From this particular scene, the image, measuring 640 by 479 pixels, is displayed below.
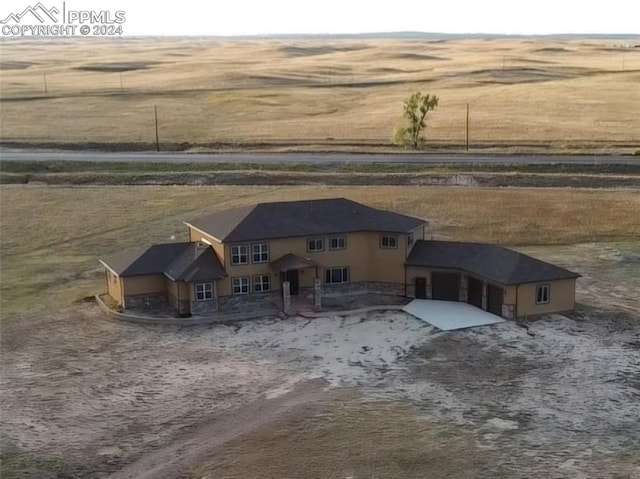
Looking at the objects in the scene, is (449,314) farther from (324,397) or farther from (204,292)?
(204,292)

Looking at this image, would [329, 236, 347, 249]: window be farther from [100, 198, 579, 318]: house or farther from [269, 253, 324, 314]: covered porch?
[269, 253, 324, 314]: covered porch

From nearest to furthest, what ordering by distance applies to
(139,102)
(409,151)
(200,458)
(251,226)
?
(200,458) → (251,226) → (409,151) → (139,102)

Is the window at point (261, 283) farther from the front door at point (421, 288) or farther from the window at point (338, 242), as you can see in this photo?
the front door at point (421, 288)

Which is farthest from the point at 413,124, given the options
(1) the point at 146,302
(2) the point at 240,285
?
(1) the point at 146,302

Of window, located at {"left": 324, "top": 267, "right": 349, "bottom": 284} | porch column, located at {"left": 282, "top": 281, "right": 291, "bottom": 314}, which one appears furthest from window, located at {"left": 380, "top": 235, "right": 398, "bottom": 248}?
porch column, located at {"left": 282, "top": 281, "right": 291, "bottom": 314}

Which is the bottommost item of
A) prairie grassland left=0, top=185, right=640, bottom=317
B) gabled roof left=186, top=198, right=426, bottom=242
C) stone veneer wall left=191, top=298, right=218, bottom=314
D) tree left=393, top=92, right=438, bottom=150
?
stone veneer wall left=191, top=298, right=218, bottom=314

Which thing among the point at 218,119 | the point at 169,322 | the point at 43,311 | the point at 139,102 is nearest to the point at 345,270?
the point at 169,322

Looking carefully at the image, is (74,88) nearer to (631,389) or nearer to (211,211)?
(211,211)
